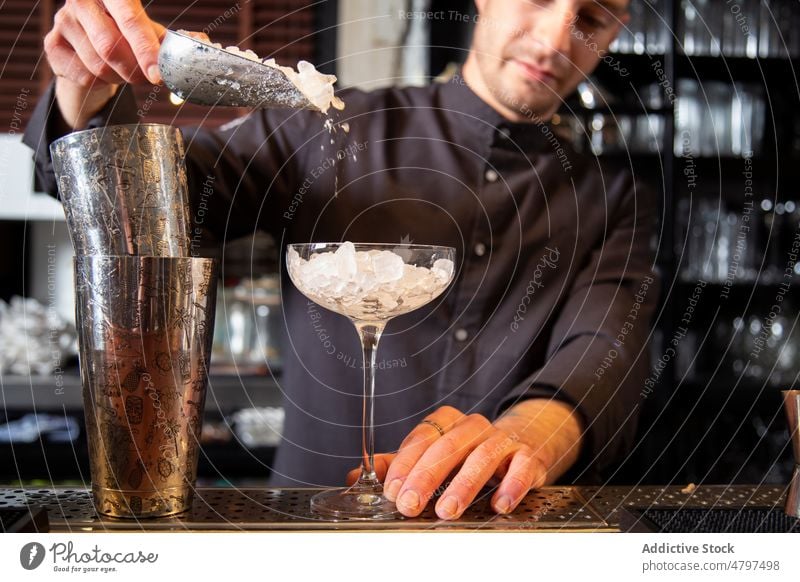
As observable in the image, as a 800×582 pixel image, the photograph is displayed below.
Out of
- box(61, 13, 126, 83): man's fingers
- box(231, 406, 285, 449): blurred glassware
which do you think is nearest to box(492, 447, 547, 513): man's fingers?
box(61, 13, 126, 83): man's fingers

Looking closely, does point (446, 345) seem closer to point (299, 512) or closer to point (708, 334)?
point (299, 512)

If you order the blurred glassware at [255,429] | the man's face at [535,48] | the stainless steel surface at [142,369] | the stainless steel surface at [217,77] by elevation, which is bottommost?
the blurred glassware at [255,429]

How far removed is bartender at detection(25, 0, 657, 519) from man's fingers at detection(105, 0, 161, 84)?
0.94ft

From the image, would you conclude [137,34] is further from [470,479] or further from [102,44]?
[470,479]

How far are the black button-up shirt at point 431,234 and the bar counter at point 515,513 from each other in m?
0.27

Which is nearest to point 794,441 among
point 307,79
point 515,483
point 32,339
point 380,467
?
point 515,483

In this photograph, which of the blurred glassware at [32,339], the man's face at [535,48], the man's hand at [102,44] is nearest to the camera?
the man's hand at [102,44]

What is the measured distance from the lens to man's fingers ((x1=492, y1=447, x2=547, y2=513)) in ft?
2.06

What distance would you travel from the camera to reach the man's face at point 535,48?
Answer: 967 millimetres

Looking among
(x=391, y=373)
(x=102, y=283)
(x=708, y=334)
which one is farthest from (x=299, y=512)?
(x=708, y=334)

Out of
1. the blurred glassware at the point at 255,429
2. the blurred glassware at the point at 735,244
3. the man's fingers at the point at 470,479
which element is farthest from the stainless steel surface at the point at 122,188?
the blurred glassware at the point at 735,244

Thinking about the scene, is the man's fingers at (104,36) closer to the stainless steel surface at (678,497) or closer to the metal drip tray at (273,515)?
the metal drip tray at (273,515)

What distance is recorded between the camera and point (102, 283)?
568mm
